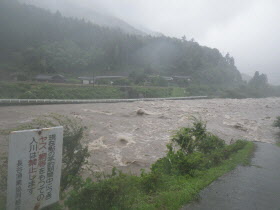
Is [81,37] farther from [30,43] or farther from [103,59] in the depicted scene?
[30,43]

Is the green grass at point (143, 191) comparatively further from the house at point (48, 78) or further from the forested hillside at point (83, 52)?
the house at point (48, 78)

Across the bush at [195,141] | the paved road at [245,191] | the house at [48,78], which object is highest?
the house at [48,78]

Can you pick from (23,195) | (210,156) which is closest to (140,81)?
(210,156)

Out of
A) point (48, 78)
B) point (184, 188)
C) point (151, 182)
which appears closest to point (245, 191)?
point (184, 188)

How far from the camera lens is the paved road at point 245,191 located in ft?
15.2

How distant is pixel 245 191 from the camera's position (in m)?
5.32

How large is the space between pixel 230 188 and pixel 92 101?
26.5 meters

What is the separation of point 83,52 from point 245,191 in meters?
59.7

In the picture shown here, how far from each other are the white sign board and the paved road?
2.48m

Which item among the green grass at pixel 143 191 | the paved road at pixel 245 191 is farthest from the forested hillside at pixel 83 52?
the paved road at pixel 245 191

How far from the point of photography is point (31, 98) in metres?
26.2

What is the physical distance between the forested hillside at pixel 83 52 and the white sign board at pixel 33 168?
3340 centimetres

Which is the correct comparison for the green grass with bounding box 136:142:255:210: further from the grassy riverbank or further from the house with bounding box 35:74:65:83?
the house with bounding box 35:74:65:83

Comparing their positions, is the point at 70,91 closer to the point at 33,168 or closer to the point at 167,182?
the point at 167,182
